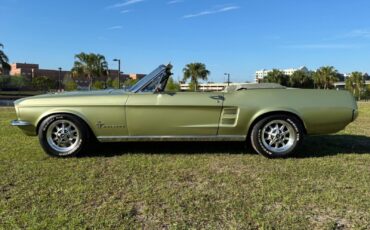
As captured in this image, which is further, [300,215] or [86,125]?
[86,125]

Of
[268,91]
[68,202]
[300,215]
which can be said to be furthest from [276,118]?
[68,202]

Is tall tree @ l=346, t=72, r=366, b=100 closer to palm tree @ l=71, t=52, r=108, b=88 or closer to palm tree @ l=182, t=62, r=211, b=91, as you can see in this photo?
palm tree @ l=182, t=62, r=211, b=91

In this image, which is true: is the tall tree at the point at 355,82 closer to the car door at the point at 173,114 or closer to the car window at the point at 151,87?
the car door at the point at 173,114

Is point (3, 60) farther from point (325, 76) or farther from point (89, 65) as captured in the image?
point (325, 76)

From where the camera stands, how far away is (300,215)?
3139 mm

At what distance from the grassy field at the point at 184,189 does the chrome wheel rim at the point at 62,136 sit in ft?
0.82

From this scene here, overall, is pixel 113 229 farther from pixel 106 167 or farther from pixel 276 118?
pixel 276 118

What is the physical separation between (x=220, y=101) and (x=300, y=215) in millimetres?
2342

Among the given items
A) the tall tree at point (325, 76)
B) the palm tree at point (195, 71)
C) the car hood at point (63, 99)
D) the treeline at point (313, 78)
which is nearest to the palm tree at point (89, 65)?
the palm tree at point (195, 71)

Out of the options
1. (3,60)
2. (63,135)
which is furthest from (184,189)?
(3,60)

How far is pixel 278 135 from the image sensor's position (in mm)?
5301

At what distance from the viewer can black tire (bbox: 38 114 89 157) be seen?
5.18 metres

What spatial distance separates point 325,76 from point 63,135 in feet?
259

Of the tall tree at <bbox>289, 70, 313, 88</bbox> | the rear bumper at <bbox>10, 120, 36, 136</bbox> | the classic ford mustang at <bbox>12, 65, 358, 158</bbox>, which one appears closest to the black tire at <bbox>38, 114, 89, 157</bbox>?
the classic ford mustang at <bbox>12, 65, 358, 158</bbox>
